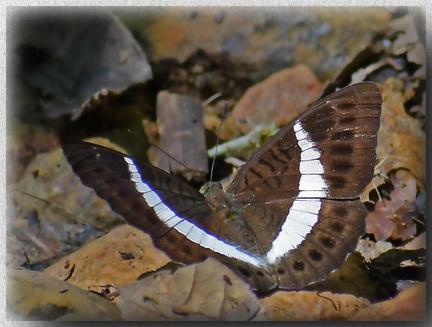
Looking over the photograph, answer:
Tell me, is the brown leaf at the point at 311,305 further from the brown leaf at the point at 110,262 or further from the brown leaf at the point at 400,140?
the brown leaf at the point at 400,140

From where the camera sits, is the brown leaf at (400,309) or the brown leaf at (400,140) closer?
the brown leaf at (400,309)

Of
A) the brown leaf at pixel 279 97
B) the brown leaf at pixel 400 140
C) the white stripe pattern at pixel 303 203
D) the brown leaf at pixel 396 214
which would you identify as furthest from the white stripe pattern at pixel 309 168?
the brown leaf at pixel 279 97

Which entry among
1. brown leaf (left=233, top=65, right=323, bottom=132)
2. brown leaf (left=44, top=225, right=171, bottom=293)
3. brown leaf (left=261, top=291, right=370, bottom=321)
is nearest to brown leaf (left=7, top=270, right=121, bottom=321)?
brown leaf (left=44, top=225, right=171, bottom=293)

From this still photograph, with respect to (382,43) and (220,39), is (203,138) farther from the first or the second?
(382,43)

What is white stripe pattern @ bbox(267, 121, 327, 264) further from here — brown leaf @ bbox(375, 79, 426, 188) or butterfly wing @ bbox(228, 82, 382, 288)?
brown leaf @ bbox(375, 79, 426, 188)

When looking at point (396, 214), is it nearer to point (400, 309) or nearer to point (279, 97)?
point (400, 309)

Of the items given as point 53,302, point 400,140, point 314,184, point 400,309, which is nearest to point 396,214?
point 400,140

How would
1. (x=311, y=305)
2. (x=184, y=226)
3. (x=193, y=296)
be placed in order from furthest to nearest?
1. (x=184, y=226)
2. (x=311, y=305)
3. (x=193, y=296)

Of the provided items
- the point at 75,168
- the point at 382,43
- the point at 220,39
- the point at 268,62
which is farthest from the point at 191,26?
the point at 75,168
